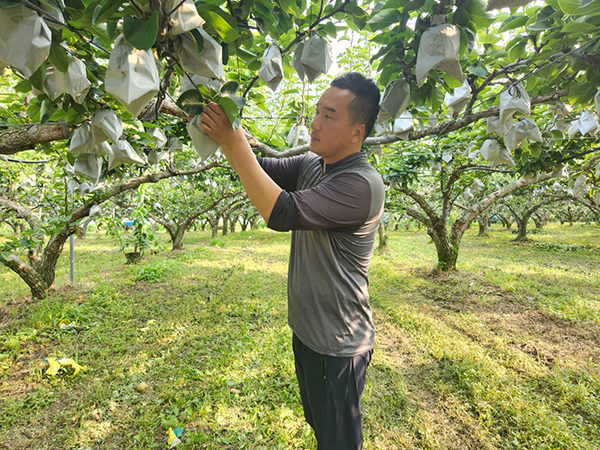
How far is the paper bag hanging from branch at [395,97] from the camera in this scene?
4.38 ft

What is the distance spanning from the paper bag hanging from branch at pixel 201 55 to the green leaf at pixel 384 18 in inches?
27.3

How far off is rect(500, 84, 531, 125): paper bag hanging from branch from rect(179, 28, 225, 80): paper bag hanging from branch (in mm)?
1672

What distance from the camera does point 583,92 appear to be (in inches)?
69.7

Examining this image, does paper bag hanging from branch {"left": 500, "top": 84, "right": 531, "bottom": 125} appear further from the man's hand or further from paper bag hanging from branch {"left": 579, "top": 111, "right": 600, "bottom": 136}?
the man's hand

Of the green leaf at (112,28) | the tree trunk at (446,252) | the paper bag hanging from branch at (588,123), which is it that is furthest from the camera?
the tree trunk at (446,252)

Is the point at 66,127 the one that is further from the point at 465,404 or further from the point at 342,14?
the point at 465,404

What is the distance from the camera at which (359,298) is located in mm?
1396

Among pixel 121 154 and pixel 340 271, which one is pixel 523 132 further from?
pixel 121 154

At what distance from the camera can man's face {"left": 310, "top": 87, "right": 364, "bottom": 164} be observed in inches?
51.4

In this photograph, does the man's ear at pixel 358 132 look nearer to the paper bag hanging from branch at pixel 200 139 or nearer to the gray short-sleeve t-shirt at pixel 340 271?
the gray short-sleeve t-shirt at pixel 340 271

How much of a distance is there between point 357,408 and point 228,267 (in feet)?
27.2

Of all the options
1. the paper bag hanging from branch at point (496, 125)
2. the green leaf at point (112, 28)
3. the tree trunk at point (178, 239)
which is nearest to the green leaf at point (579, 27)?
the paper bag hanging from branch at point (496, 125)

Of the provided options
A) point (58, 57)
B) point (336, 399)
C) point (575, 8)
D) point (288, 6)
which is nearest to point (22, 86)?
point (58, 57)

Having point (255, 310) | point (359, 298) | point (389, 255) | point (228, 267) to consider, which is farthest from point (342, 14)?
point (389, 255)
